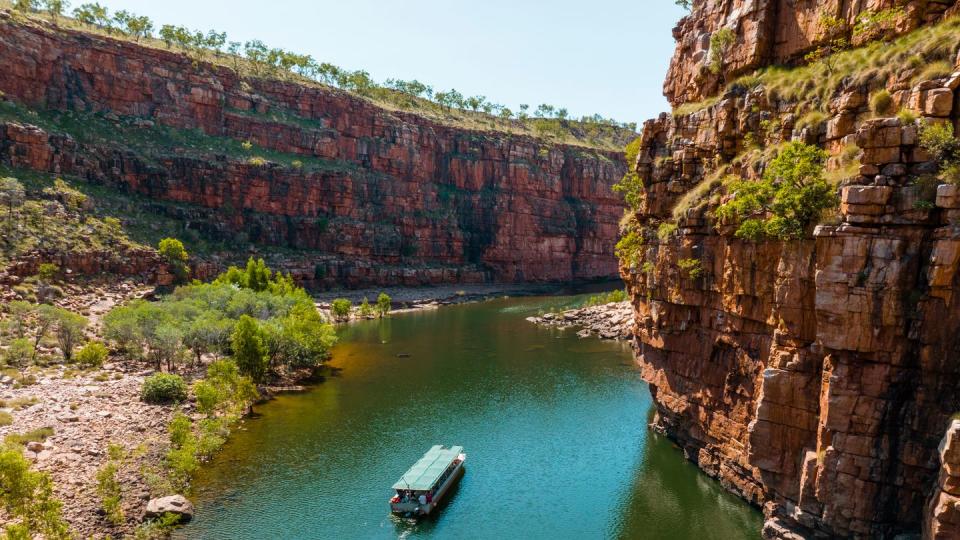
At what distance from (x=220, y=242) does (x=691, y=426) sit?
98.9 metres

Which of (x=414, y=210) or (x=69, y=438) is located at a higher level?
(x=414, y=210)

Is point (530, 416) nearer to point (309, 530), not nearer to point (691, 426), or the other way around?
point (691, 426)

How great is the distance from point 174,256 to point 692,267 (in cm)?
7985

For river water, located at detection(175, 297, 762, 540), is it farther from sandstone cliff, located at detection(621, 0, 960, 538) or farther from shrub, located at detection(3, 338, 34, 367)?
shrub, located at detection(3, 338, 34, 367)

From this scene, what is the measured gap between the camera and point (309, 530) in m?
32.1

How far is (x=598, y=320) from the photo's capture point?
9538cm

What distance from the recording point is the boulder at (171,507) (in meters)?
31.3

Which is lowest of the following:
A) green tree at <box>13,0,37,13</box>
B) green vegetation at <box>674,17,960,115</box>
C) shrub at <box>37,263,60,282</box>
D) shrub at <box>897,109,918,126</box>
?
shrub at <box>37,263,60,282</box>

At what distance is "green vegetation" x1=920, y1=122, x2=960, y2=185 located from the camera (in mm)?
21672

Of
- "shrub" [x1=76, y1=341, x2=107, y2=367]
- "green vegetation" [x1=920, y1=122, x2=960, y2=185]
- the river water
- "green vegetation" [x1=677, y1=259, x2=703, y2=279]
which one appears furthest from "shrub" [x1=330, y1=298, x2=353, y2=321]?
"green vegetation" [x1=920, y1=122, x2=960, y2=185]

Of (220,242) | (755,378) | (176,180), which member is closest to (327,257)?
(220,242)

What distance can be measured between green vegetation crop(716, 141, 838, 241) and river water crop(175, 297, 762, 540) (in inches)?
603

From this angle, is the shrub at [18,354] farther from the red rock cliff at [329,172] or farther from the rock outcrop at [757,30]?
the rock outcrop at [757,30]

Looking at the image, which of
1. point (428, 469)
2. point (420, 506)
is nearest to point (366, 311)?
point (428, 469)
